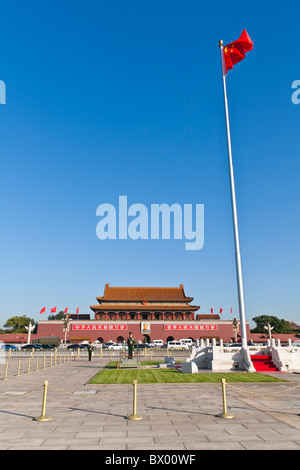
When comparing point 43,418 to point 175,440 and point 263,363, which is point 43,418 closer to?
point 175,440

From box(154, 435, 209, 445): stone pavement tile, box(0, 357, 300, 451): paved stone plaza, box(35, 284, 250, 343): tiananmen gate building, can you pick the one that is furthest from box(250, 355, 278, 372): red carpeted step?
box(35, 284, 250, 343): tiananmen gate building

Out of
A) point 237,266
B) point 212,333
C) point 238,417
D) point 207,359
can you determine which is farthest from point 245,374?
point 212,333

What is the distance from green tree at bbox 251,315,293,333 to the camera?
83387 mm

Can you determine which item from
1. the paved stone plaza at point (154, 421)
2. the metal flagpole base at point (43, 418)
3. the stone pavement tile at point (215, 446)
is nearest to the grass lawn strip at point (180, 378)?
the paved stone plaza at point (154, 421)

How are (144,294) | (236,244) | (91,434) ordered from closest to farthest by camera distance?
(91,434), (236,244), (144,294)

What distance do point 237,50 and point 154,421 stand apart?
2157cm

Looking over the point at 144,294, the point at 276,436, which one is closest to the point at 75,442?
the point at 276,436

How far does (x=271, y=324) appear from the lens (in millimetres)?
85062

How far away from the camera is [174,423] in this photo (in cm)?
781

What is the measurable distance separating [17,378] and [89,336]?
43.2 meters

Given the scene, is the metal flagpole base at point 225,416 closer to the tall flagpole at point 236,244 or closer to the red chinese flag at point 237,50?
the tall flagpole at point 236,244

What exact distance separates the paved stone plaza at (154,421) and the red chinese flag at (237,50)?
1944 centimetres

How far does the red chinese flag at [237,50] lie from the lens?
2003 cm
